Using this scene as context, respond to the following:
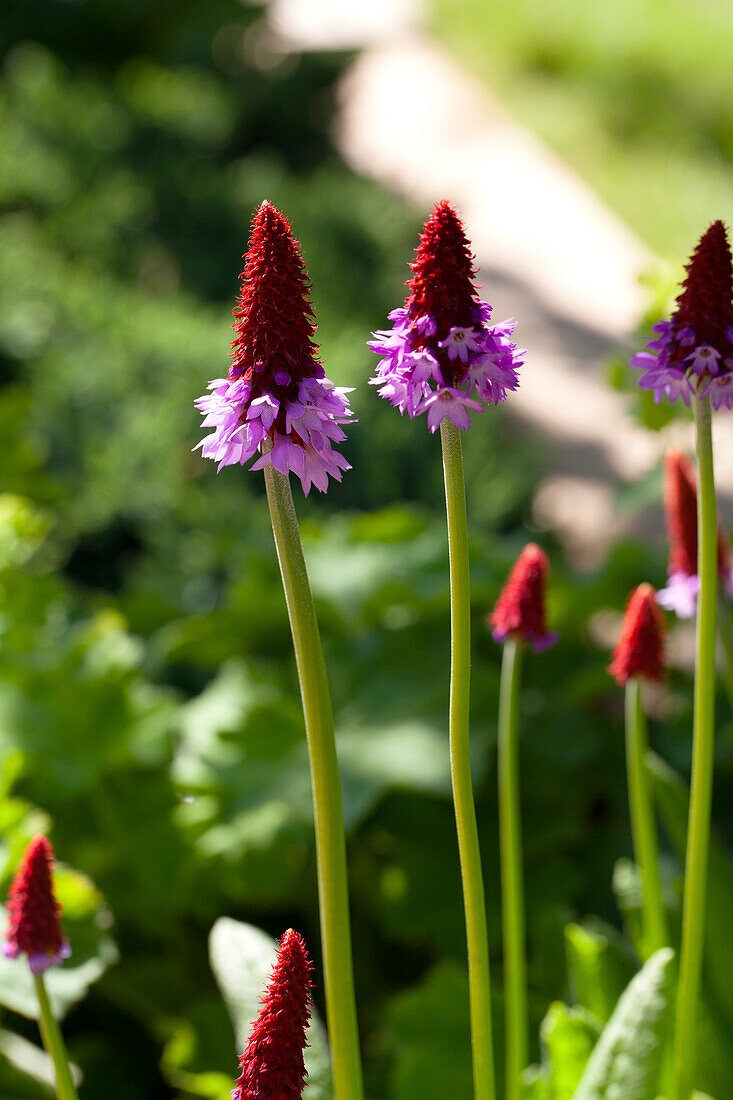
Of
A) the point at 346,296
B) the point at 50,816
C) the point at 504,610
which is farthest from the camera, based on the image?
the point at 346,296

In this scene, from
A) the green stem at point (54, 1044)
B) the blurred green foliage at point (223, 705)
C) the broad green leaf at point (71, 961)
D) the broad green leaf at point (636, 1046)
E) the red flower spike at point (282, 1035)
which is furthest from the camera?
the blurred green foliage at point (223, 705)

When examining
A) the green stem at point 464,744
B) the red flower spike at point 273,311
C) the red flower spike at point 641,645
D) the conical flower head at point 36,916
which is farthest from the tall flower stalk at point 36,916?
the red flower spike at point 641,645

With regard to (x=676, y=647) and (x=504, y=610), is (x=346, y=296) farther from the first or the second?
(x=504, y=610)

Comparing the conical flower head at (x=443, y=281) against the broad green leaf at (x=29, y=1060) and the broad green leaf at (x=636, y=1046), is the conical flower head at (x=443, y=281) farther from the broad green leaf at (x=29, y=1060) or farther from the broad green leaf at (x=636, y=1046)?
the broad green leaf at (x=29, y=1060)

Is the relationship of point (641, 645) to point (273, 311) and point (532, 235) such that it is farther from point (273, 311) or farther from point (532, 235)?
point (532, 235)

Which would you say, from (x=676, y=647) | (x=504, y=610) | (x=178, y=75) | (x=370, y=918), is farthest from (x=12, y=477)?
(x=178, y=75)

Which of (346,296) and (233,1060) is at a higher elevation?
(346,296)

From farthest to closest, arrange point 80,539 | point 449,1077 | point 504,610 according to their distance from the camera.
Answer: point 80,539 → point 449,1077 → point 504,610
